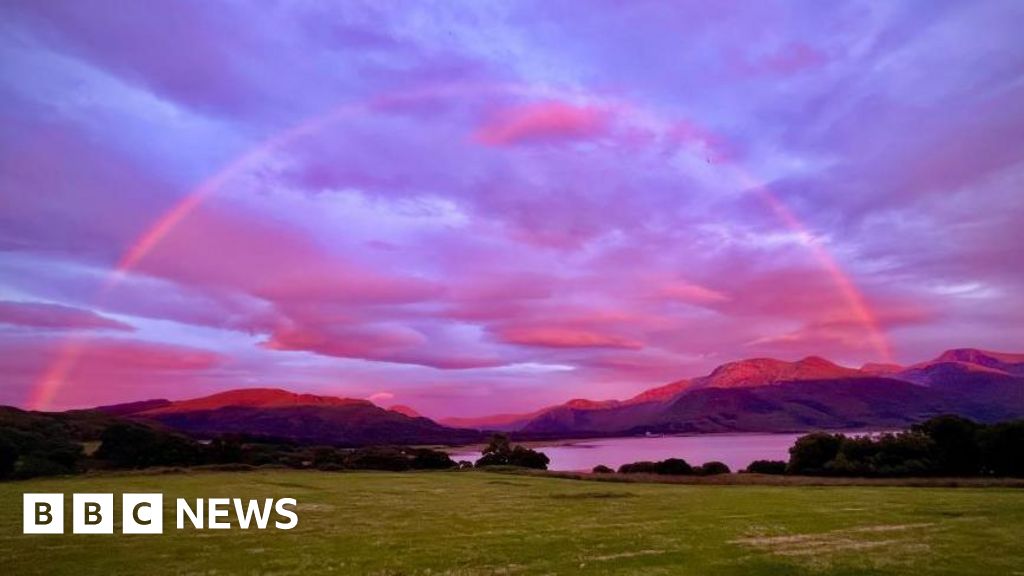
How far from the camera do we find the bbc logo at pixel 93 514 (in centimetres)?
3919

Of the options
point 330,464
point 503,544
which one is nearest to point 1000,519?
point 503,544

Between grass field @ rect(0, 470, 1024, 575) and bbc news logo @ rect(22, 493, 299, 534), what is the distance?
119 cm

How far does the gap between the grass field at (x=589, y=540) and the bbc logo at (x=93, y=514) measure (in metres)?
1.15

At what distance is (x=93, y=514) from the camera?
1864 inches

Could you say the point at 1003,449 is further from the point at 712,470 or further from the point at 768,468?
the point at 712,470

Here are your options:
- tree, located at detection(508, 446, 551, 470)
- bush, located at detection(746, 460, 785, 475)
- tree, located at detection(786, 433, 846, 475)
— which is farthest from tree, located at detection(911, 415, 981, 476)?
tree, located at detection(508, 446, 551, 470)

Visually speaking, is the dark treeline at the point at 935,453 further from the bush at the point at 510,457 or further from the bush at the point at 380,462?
the bush at the point at 380,462

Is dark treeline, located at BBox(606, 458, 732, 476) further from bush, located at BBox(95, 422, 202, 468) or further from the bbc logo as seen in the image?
bush, located at BBox(95, 422, 202, 468)

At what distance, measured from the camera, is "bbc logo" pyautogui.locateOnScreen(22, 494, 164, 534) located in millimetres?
39188

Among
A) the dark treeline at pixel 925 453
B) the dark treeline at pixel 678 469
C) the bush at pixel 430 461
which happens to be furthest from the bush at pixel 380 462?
the dark treeline at pixel 925 453

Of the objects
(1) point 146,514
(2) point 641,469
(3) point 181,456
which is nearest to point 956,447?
(2) point 641,469

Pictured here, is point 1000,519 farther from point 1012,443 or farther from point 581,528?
point 1012,443

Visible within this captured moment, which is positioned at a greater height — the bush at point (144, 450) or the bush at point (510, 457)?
the bush at point (144, 450)

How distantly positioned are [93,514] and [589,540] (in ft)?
116
